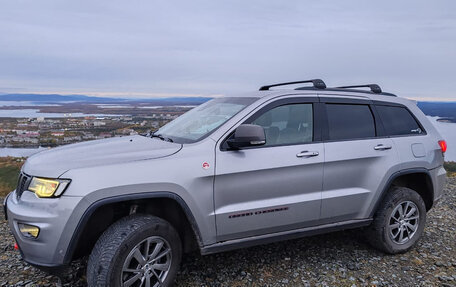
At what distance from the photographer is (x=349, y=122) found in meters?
3.62

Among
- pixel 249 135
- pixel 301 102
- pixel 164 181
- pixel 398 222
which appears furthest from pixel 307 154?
pixel 398 222

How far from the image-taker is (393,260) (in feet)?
12.2

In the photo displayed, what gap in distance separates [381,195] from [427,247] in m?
1.23

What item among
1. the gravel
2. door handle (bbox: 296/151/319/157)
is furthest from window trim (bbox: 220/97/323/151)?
the gravel

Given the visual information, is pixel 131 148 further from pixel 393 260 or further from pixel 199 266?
pixel 393 260

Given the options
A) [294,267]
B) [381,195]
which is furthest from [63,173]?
[381,195]

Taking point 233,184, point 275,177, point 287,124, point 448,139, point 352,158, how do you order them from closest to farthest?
point 233,184
point 275,177
point 287,124
point 352,158
point 448,139

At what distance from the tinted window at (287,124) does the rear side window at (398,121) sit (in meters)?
1.09

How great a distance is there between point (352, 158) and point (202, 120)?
5.55 feet

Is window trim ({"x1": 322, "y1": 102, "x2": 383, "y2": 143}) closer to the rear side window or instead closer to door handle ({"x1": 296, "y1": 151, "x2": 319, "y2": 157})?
the rear side window

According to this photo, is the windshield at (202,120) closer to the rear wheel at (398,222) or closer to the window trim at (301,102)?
the window trim at (301,102)

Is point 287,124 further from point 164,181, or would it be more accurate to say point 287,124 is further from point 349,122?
point 164,181

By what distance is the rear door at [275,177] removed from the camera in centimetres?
287

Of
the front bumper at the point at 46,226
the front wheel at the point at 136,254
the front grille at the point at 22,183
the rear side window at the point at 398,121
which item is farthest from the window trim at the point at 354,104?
the front grille at the point at 22,183
